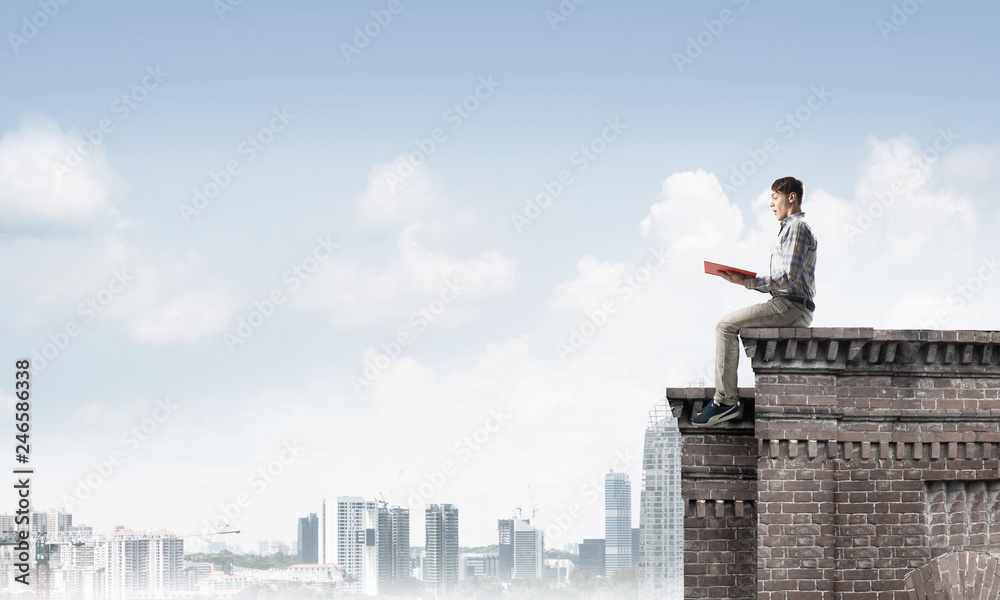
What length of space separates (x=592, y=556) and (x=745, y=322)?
173 m

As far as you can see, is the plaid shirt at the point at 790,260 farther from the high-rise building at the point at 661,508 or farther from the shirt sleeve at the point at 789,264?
the high-rise building at the point at 661,508

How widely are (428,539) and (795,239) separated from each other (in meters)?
148

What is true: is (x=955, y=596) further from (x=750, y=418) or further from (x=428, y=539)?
(x=428, y=539)

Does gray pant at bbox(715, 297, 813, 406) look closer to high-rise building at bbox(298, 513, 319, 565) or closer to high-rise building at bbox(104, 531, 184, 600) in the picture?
high-rise building at bbox(104, 531, 184, 600)

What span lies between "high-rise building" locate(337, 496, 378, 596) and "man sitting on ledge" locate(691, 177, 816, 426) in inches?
5883

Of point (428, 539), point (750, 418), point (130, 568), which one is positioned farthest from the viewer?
point (428, 539)

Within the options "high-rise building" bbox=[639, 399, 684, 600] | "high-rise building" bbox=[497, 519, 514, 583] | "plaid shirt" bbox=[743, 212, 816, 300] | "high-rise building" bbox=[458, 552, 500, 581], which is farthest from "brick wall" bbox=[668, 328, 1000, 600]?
"high-rise building" bbox=[458, 552, 500, 581]

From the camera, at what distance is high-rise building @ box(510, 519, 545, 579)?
532ft

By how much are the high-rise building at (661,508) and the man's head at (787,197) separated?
40.9 m

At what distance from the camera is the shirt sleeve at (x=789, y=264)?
10141 mm

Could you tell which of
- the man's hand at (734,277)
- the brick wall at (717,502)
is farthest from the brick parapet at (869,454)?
the brick wall at (717,502)

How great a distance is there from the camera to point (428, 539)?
501 feet

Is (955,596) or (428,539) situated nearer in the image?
(955,596)

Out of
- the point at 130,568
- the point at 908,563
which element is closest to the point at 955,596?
the point at 908,563
